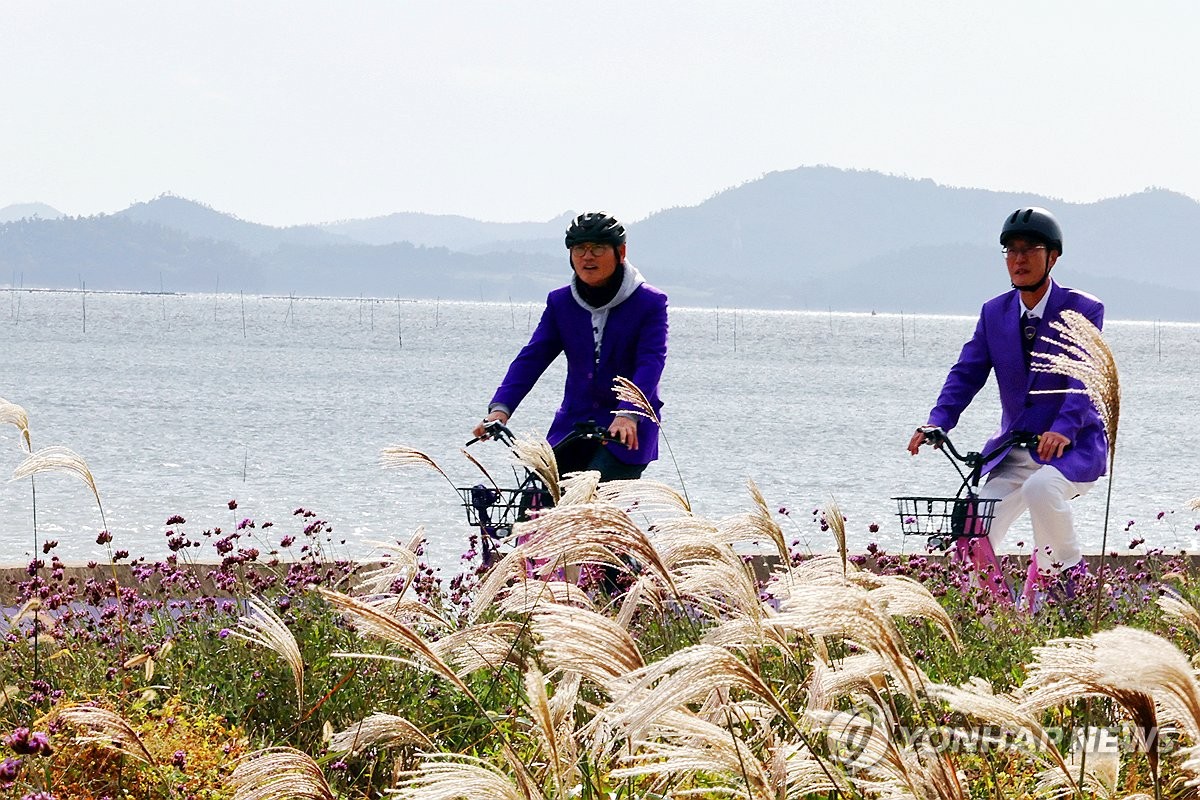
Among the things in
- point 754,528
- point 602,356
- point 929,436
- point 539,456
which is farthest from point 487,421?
point 754,528

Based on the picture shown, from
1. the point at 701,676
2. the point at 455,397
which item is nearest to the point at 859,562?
the point at 701,676

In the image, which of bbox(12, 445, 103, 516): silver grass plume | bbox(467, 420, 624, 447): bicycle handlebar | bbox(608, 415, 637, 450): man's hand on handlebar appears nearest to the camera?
bbox(12, 445, 103, 516): silver grass plume

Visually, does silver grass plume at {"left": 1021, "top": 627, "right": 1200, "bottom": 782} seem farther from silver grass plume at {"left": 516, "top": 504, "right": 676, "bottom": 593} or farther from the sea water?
the sea water

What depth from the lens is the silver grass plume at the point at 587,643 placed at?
83.5 inches

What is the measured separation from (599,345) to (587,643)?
191 inches

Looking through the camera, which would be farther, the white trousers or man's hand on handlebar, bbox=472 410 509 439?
the white trousers

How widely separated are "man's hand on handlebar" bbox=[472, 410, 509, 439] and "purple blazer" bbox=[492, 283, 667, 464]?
16 centimetres

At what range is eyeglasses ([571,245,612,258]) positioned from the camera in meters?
6.72

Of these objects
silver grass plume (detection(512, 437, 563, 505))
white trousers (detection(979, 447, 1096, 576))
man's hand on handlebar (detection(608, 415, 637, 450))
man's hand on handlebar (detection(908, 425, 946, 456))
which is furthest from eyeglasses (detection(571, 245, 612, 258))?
silver grass plume (detection(512, 437, 563, 505))

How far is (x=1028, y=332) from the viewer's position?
7074 mm

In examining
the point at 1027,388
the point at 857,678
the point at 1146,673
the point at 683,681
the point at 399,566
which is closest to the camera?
the point at 1146,673

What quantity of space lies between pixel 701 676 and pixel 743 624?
474 mm

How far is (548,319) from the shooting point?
7.22 meters

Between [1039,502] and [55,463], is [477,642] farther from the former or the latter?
[1039,502]
